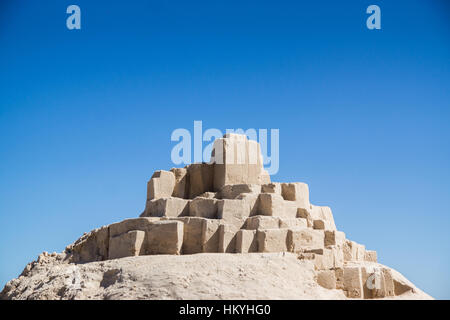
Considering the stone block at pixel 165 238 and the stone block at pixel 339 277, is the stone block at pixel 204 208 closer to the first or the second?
the stone block at pixel 165 238

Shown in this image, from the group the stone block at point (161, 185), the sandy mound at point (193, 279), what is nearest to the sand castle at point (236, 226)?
the stone block at point (161, 185)

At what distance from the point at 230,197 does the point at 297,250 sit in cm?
402

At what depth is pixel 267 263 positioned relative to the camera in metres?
20.6

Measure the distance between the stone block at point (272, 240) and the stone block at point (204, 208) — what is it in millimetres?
2511

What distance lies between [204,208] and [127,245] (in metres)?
3.29

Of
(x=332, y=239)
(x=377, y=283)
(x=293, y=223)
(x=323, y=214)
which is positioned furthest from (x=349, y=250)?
(x=293, y=223)

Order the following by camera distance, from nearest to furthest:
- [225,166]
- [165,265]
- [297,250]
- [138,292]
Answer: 1. [138,292]
2. [165,265]
3. [297,250]
4. [225,166]

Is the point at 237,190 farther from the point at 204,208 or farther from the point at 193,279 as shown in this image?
the point at 193,279

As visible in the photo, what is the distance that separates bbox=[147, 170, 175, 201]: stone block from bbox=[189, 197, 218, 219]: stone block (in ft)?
8.89

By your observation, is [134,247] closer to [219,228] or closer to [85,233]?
[219,228]

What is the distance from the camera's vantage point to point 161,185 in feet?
88.0
